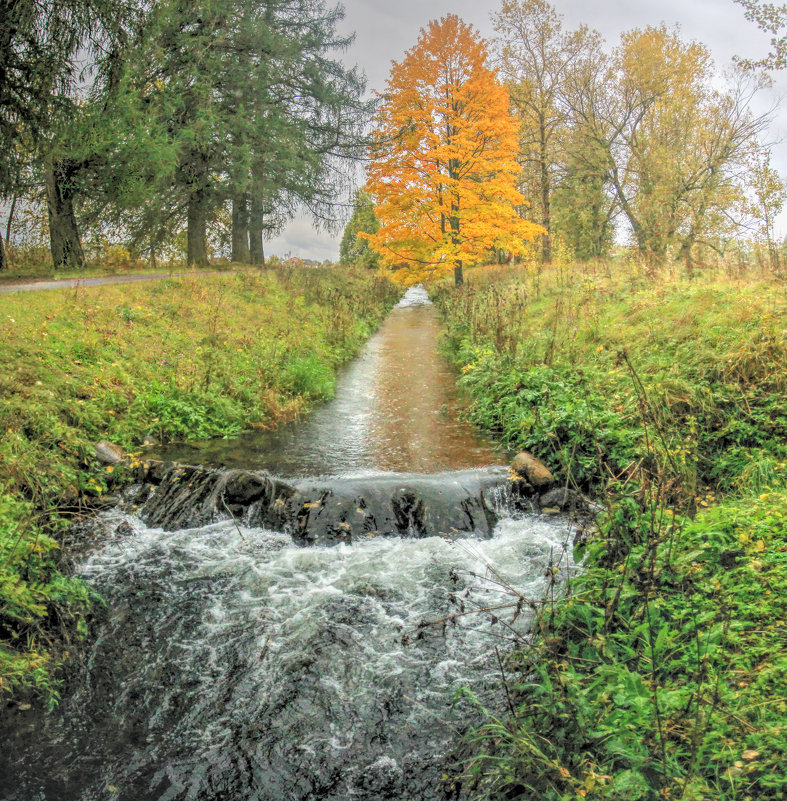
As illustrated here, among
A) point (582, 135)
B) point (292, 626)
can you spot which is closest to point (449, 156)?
point (582, 135)

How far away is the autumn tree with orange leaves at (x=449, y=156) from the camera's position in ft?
66.4

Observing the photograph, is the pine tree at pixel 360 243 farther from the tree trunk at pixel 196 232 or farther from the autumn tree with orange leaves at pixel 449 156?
the tree trunk at pixel 196 232

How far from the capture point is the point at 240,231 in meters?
22.5

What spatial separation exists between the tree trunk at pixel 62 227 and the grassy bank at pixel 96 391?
437 centimetres

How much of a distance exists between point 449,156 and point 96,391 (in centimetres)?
1644

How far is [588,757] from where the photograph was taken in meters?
2.63

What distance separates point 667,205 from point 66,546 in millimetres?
21324

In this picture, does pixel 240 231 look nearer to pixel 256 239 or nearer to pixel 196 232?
pixel 256 239

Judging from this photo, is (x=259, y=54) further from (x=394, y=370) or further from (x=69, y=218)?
(x=394, y=370)

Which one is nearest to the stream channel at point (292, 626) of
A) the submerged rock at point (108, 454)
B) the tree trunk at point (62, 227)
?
the submerged rock at point (108, 454)

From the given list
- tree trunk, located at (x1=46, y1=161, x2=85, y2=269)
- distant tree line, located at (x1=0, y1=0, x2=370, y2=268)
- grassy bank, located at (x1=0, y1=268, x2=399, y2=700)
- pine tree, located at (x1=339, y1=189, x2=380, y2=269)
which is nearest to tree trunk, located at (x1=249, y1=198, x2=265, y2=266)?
distant tree line, located at (x1=0, y1=0, x2=370, y2=268)

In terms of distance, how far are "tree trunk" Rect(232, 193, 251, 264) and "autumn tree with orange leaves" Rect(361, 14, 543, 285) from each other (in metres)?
5.19

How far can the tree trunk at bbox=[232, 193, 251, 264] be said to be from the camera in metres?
21.8

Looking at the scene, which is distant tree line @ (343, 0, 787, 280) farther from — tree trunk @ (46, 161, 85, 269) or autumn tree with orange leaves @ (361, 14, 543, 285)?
tree trunk @ (46, 161, 85, 269)
